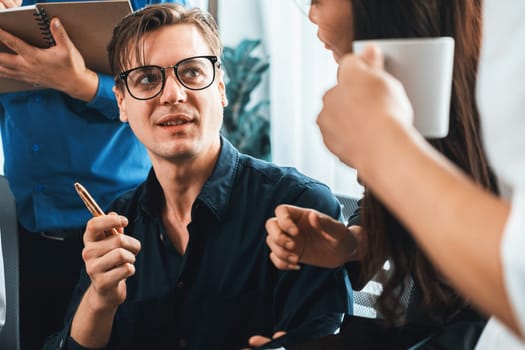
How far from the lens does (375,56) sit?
0.71 meters

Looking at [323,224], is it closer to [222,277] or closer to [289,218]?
[289,218]

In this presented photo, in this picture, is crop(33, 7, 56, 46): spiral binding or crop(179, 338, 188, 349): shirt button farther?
crop(33, 7, 56, 46): spiral binding

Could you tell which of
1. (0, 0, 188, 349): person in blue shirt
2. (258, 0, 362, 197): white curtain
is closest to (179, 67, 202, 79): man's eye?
(0, 0, 188, 349): person in blue shirt

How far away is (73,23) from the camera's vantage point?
5.24 feet

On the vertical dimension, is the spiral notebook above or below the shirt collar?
above

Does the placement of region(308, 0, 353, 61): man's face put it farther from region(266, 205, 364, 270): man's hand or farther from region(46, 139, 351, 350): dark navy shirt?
region(46, 139, 351, 350): dark navy shirt

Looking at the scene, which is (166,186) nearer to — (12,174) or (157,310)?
(157,310)

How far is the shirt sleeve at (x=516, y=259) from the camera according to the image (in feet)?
1.66

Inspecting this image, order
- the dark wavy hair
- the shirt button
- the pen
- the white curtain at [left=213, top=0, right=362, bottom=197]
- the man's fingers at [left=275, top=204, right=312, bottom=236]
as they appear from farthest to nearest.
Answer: the white curtain at [left=213, top=0, right=362, bottom=197], the shirt button, the pen, the man's fingers at [left=275, top=204, right=312, bottom=236], the dark wavy hair

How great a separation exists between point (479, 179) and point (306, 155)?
2.43 metres

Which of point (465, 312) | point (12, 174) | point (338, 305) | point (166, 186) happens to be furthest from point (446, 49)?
point (12, 174)

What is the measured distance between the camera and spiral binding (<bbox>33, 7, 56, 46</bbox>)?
1540 mm

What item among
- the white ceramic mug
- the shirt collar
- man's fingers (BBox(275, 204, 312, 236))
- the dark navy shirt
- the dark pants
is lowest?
the dark pants

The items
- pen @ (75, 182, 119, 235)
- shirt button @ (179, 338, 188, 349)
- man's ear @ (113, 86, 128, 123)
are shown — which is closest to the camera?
pen @ (75, 182, 119, 235)
